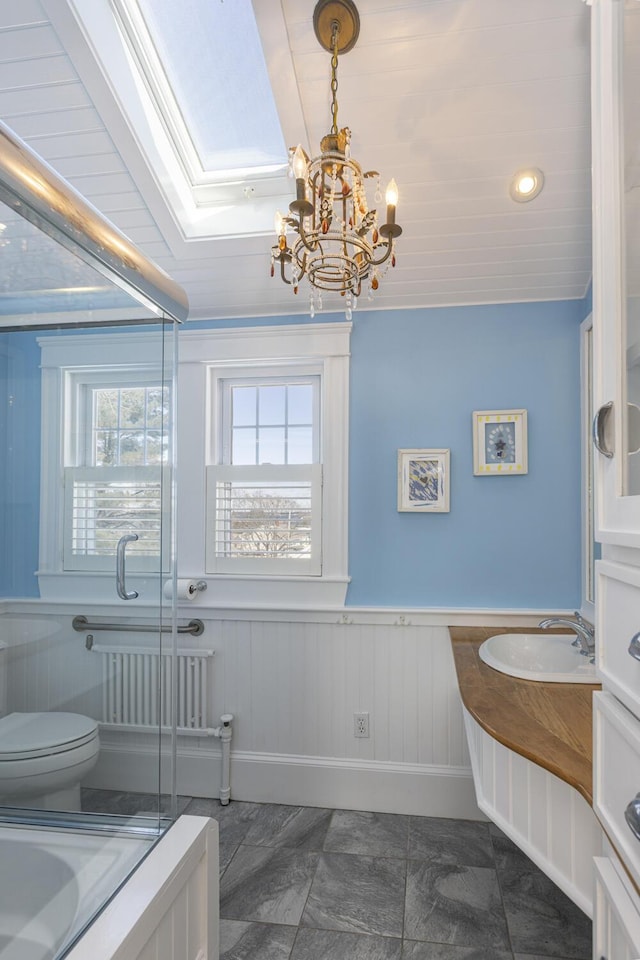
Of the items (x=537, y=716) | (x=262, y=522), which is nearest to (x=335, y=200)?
(x=537, y=716)

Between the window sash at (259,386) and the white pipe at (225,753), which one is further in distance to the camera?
the window sash at (259,386)

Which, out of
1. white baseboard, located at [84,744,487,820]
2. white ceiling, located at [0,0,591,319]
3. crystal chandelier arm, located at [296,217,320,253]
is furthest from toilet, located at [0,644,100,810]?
white ceiling, located at [0,0,591,319]

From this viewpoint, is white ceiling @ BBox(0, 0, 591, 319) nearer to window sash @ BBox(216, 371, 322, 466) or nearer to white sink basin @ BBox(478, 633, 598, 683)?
window sash @ BBox(216, 371, 322, 466)

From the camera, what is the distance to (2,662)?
51.6 inches

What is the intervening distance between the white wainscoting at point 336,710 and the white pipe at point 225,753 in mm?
44

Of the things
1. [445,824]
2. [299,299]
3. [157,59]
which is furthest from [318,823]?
[157,59]

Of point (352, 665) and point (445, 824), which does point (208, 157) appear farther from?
point (445, 824)

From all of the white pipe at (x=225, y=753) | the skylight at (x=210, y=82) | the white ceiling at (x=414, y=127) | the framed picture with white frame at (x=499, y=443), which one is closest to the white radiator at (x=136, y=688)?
the white pipe at (x=225, y=753)

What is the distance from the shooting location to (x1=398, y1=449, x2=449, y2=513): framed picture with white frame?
8.57ft

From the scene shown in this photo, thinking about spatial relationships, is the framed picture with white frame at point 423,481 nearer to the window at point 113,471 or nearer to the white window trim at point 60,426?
the window at point 113,471

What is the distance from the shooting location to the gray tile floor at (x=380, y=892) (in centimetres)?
178

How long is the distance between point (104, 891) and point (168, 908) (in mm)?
138

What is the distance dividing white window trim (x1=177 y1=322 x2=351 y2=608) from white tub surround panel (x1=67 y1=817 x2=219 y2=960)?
1.34 m

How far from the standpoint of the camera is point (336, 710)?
266 centimetres
